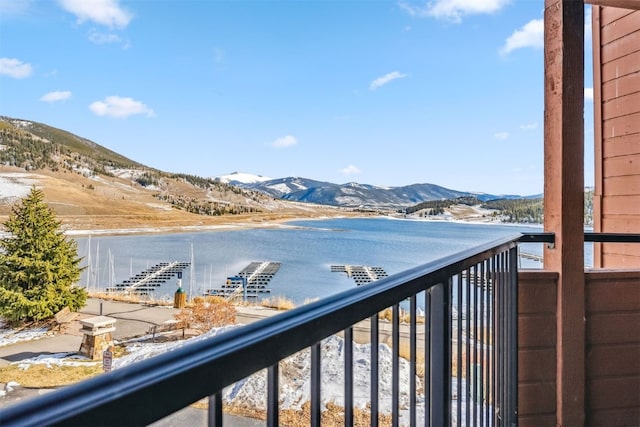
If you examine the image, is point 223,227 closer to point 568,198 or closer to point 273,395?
point 568,198

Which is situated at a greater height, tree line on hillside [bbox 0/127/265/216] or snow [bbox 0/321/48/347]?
tree line on hillside [bbox 0/127/265/216]

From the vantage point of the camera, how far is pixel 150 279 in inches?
759

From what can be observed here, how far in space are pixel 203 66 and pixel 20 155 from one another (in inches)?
428

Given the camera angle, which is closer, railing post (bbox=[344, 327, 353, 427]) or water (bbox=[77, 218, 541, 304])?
railing post (bbox=[344, 327, 353, 427])

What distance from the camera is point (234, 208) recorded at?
45594 mm

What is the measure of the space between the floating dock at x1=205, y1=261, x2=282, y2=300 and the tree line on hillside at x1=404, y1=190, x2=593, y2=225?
9.55 meters

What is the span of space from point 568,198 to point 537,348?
66cm

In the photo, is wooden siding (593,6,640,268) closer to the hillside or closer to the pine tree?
the pine tree

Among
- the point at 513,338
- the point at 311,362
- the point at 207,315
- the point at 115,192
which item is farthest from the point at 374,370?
the point at 115,192

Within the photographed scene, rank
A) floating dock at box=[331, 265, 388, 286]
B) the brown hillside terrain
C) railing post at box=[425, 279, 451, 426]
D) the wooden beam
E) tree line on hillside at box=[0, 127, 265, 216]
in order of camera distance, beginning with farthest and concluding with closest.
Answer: the brown hillside terrain, tree line on hillside at box=[0, 127, 265, 216], floating dock at box=[331, 265, 388, 286], the wooden beam, railing post at box=[425, 279, 451, 426]

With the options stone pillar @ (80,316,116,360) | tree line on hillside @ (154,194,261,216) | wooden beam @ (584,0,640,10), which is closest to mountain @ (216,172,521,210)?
tree line on hillside @ (154,194,261,216)

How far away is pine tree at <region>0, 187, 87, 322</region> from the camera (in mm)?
12336

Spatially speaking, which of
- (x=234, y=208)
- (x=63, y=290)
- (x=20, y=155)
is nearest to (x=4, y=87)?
(x=20, y=155)

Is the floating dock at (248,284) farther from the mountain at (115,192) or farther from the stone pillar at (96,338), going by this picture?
the mountain at (115,192)
